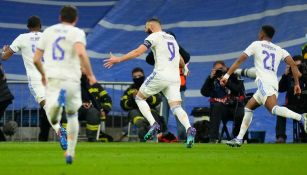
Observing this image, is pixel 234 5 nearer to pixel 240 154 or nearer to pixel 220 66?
pixel 220 66

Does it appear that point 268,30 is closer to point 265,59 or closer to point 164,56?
point 265,59

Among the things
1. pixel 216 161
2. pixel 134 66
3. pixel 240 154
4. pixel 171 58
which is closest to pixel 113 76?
pixel 134 66

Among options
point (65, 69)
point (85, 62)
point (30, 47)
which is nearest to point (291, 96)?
point (30, 47)

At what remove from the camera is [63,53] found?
39.3 feet

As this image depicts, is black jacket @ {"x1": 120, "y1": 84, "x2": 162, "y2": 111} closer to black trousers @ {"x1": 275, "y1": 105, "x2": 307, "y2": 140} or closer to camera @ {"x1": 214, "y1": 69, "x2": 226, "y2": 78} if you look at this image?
camera @ {"x1": 214, "y1": 69, "x2": 226, "y2": 78}

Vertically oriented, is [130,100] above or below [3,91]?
below

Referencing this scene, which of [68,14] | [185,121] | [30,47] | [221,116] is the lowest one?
[185,121]

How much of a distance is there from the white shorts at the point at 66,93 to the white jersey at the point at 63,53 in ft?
0.23

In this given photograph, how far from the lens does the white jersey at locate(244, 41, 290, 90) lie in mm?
16906

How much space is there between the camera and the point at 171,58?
1709 centimetres

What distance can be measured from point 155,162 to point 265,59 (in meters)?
4.99

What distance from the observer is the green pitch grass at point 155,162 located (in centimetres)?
1099

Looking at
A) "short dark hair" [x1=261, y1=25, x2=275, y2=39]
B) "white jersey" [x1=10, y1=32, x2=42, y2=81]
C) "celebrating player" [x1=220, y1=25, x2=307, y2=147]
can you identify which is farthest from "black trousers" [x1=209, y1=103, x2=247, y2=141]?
"white jersey" [x1=10, y1=32, x2=42, y2=81]

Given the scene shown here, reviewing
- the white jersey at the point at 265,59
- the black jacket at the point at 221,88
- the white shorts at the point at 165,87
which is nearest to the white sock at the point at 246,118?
the white jersey at the point at 265,59
